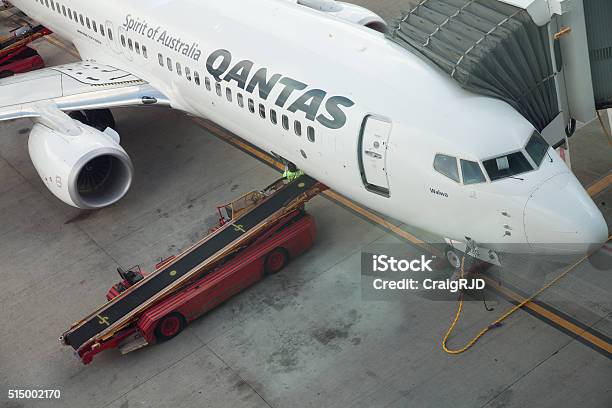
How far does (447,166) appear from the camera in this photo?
14312 mm

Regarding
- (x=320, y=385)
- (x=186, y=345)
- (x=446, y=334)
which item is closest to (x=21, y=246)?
(x=186, y=345)

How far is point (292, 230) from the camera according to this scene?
18.2 metres

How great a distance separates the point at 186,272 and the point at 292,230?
2531 mm

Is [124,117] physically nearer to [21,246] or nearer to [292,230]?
[21,246]

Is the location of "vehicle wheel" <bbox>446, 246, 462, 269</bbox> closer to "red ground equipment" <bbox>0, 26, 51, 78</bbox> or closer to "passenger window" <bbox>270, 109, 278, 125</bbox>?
"passenger window" <bbox>270, 109, 278, 125</bbox>

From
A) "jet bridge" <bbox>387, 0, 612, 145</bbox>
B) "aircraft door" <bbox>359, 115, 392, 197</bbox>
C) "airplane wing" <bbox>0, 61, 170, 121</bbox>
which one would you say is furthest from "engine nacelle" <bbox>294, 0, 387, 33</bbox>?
"aircraft door" <bbox>359, 115, 392, 197</bbox>

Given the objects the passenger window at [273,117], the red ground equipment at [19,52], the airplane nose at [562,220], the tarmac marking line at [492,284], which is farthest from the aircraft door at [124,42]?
the airplane nose at [562,220]

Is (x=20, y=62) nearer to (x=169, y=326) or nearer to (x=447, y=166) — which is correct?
(x=169, y=326)

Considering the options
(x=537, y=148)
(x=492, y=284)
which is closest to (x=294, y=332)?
(x=492, y=284)

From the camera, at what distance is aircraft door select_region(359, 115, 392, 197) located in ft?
49.5

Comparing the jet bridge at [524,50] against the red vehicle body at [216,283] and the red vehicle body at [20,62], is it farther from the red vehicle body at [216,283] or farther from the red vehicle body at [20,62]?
the red vehicle body at [20,62]

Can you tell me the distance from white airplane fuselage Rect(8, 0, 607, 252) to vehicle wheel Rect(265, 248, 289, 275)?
193cm

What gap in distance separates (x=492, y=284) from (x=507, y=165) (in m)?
3.67

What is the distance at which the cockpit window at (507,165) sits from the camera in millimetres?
14008
